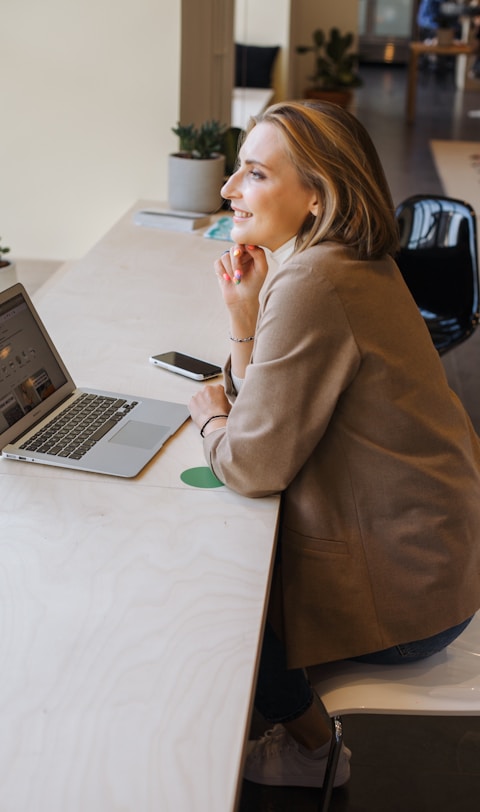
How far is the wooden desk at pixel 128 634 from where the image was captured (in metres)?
0.93

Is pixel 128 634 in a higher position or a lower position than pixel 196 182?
lower

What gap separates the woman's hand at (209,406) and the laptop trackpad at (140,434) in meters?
0.06

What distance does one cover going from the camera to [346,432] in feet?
4.59

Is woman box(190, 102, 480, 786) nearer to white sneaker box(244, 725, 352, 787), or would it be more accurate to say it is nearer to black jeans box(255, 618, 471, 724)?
black jeans box(255, 618, 471, 724)

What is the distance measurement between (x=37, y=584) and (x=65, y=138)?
268cm

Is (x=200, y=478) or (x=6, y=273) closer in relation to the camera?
(x=200, y=478)

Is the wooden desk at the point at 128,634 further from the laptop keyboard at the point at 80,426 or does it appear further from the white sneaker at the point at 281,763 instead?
the white sneaker at the point at 281,763

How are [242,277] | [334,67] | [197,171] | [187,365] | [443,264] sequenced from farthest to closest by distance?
[334,67]
[197,171]
[443,264]
[187,365]
[242,277]

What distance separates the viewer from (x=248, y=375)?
140 cm

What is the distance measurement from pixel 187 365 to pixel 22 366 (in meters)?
0.41

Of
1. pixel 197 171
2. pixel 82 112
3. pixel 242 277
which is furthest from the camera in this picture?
pixel 82 112

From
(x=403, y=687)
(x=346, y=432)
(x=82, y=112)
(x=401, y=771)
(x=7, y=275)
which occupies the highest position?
(x=82, y=112)

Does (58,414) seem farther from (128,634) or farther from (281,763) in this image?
(281,763)

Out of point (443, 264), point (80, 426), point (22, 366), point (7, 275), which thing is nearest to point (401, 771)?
point (80, 426)
